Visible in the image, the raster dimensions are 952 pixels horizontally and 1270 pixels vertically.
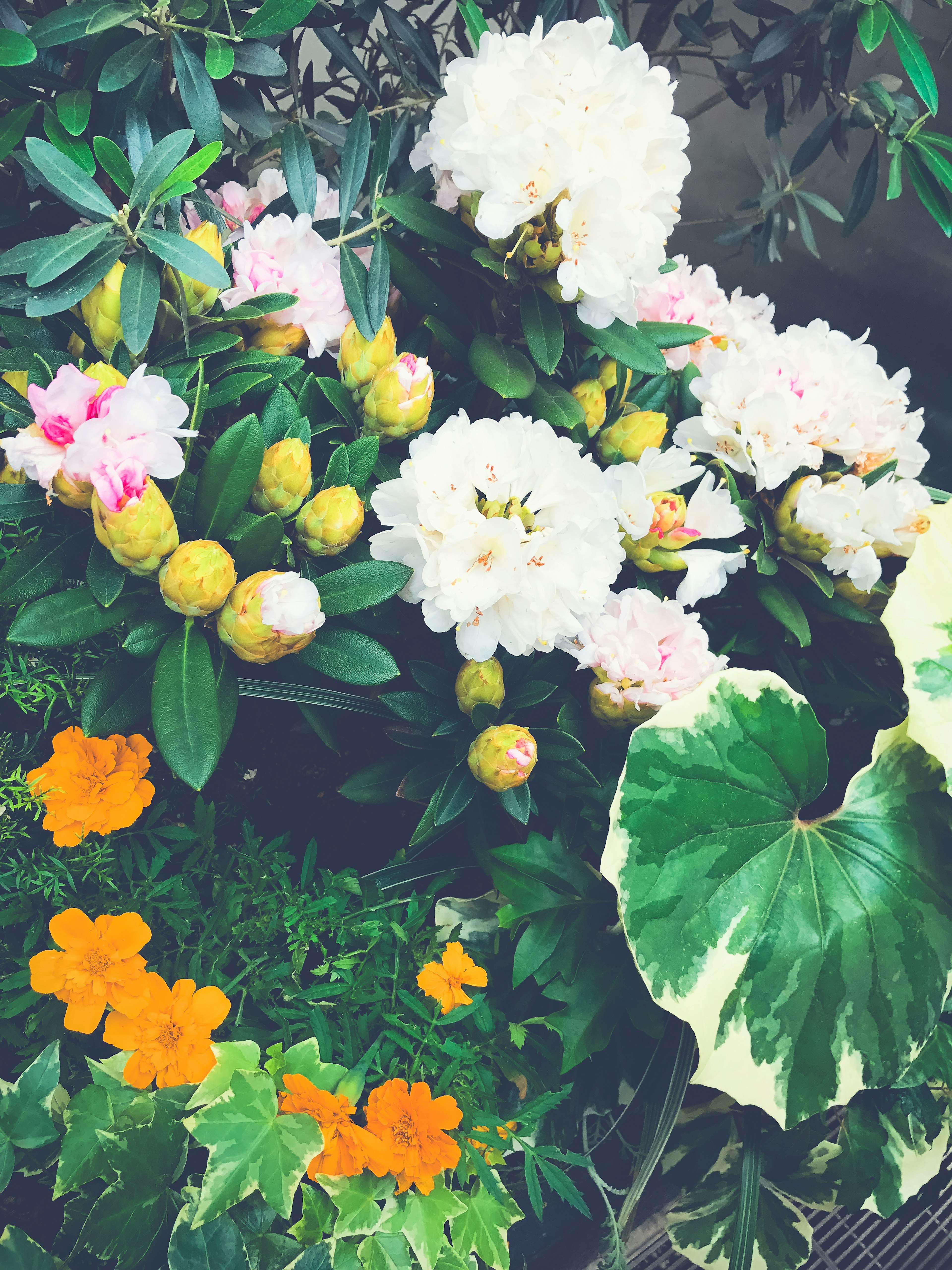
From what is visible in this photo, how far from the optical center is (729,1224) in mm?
966

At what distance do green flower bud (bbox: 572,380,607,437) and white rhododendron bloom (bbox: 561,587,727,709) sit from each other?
197mm

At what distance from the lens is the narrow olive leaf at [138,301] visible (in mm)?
677

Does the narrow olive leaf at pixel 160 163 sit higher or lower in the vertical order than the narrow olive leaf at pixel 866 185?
lower

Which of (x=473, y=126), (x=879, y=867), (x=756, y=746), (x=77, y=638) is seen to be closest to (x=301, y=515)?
(x=77, y=638)

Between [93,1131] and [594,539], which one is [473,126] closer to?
[594,539]

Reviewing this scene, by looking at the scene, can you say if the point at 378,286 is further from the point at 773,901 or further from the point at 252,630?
the point at 773,901

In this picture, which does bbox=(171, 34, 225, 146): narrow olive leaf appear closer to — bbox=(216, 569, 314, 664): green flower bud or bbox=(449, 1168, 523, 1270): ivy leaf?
bbox=(216, 569, 314, 664): green flower bud

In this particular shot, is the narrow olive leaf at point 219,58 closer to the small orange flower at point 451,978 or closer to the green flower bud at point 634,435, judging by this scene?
the green flower bud at point 634,435

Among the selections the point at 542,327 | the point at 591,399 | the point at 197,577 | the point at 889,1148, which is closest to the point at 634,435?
the point at 591,399

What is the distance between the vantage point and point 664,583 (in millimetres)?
958

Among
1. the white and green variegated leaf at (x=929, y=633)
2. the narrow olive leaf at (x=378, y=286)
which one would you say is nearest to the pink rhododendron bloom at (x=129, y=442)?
the narrow olive leaf at (x=378, y=286)

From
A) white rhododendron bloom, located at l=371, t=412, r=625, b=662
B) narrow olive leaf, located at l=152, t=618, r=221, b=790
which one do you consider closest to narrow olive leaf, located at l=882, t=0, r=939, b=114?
white rhododendron bloom, located at l=371, t=412, r=625, b=662

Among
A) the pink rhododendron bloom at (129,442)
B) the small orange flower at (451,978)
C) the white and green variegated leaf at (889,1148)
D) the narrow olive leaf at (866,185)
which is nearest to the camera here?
the pink rhododendron bloom at (129,442)

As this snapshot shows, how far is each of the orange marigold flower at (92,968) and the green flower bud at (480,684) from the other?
1.12ft
